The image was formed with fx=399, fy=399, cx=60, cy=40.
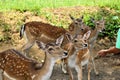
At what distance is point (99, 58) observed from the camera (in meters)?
8.53

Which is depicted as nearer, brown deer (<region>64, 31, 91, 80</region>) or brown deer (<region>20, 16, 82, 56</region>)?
brown deer (<region>64, 31, 91, 80</region>)

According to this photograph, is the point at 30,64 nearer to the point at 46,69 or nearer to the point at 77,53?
the point at 46,69

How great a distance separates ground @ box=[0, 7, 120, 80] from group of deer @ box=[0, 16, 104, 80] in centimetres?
32

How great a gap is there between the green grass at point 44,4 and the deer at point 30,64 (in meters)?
4.04

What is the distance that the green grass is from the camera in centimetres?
1007

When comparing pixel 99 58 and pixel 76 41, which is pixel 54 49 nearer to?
pixel 76 41

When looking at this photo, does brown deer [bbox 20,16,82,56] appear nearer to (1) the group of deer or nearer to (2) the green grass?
(1) the group of deer

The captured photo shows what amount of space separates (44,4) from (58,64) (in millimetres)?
2985

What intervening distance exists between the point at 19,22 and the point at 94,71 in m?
2.54

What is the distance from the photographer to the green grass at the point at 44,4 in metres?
10.1

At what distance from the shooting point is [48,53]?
18.7ft

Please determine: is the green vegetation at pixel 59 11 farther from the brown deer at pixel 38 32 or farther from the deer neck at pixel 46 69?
the deer neck at pixel 46 69

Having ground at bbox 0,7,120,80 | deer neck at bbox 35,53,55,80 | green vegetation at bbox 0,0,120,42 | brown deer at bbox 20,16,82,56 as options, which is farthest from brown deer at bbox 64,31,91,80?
green vegetation at bbox 0,0,120,42

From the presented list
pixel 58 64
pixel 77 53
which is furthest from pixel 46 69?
pixel 58 64
